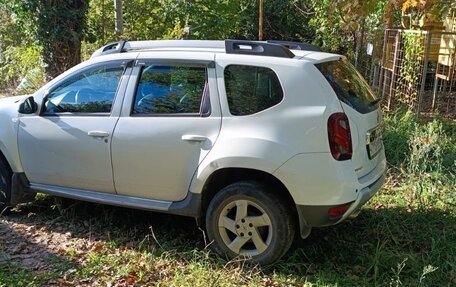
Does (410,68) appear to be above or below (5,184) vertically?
above

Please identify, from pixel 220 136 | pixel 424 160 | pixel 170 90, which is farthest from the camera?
pixel 424 160

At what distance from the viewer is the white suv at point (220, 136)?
3672 millimetres

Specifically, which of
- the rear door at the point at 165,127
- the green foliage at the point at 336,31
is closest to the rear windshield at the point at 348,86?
the rear door at the point at 165,127

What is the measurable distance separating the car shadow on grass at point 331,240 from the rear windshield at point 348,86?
123 cm

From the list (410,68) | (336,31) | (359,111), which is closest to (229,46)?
(359,111)

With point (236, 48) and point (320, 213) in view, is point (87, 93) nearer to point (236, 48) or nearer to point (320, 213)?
point (236, 48)

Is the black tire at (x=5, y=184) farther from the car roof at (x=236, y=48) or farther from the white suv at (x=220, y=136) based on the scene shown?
the car roof at (x=236, y=48)

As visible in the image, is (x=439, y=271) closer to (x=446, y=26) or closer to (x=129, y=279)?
(x=129, y=279)

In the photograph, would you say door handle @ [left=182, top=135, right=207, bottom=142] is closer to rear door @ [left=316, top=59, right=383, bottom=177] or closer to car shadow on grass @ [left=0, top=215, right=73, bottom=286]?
rear door @ [left=316, top=59, right=383, bottom=177]

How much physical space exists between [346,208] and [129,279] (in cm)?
180

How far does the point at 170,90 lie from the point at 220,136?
2.31 ft

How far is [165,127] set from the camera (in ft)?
13.4

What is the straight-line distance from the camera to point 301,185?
3674 mm

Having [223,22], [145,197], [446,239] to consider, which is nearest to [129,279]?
[145,197]
